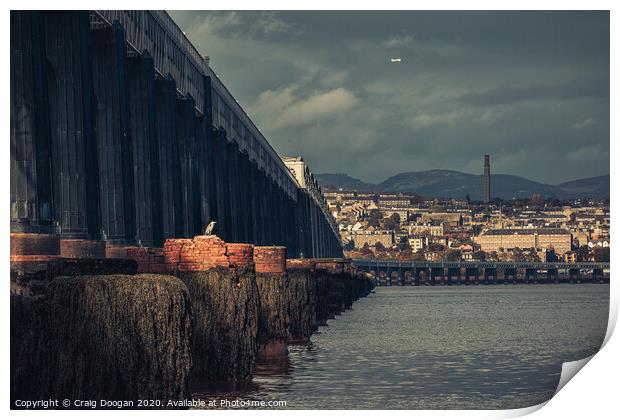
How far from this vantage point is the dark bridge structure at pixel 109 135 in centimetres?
3238

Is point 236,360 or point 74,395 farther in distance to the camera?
point 236,360

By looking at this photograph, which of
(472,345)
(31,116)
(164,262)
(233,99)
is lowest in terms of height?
(472,345)

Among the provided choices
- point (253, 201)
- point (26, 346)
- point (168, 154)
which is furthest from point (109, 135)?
point (253, 201)

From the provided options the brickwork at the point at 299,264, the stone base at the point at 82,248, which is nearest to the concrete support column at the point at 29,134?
the stone base at the point at 82,248

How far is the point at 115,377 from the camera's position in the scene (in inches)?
843

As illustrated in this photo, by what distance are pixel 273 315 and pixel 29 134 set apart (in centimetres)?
1364

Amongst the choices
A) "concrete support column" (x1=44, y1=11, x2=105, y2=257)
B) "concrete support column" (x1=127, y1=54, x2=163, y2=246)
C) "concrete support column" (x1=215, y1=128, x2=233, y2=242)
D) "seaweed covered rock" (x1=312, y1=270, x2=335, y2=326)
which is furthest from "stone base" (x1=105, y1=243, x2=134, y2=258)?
"seaweed covered rock" (x1=312, y1=270, x2=335, y2=326)

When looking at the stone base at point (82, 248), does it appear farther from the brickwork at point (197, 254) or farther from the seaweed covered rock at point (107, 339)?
the seaweed covered rock at point (107, 339)

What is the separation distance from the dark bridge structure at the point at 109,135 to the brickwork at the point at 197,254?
258cm

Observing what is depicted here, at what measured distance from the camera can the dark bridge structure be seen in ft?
106

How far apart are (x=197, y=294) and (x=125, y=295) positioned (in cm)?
842
